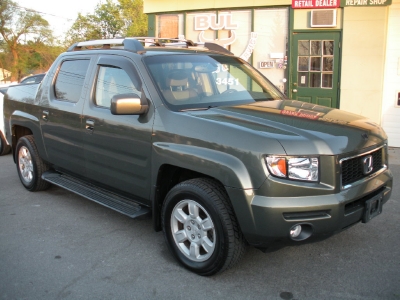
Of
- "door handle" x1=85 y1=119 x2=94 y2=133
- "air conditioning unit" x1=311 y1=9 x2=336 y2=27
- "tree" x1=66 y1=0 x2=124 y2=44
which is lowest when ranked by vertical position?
"door handle" x1=85 y1=119 x2=94 y2=133

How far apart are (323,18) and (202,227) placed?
312 inches

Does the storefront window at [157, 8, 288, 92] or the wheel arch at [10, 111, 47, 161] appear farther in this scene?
the storefront window at [157, 8, 288, 92]

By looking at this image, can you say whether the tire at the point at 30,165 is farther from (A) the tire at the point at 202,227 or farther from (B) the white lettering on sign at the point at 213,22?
(B) the white lettering on sign at the point at 213,22

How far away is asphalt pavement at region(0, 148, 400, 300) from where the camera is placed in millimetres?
3432

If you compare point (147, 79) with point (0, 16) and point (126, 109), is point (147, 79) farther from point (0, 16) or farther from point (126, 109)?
point (0, 16)

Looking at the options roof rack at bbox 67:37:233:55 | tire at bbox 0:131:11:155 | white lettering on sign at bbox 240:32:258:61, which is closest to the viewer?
roof rack at bbox 67:37:233:55

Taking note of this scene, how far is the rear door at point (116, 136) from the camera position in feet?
13.3

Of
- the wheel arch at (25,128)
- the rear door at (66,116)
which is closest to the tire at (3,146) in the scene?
the wheel arch at (25,128)

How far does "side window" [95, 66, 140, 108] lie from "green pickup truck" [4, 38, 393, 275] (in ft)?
0.05

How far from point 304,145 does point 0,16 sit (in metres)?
43.2

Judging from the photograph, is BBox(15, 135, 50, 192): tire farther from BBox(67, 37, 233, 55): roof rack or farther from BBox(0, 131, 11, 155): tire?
BBox(0, 131, 11, 155): tire

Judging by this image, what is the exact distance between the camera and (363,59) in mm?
9875

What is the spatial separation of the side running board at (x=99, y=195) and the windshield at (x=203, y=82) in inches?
42.6

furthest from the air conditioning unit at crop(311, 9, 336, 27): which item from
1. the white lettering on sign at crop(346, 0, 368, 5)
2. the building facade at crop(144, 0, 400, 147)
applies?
the white lettering on sign at crop(346, 0, 368, 5)
